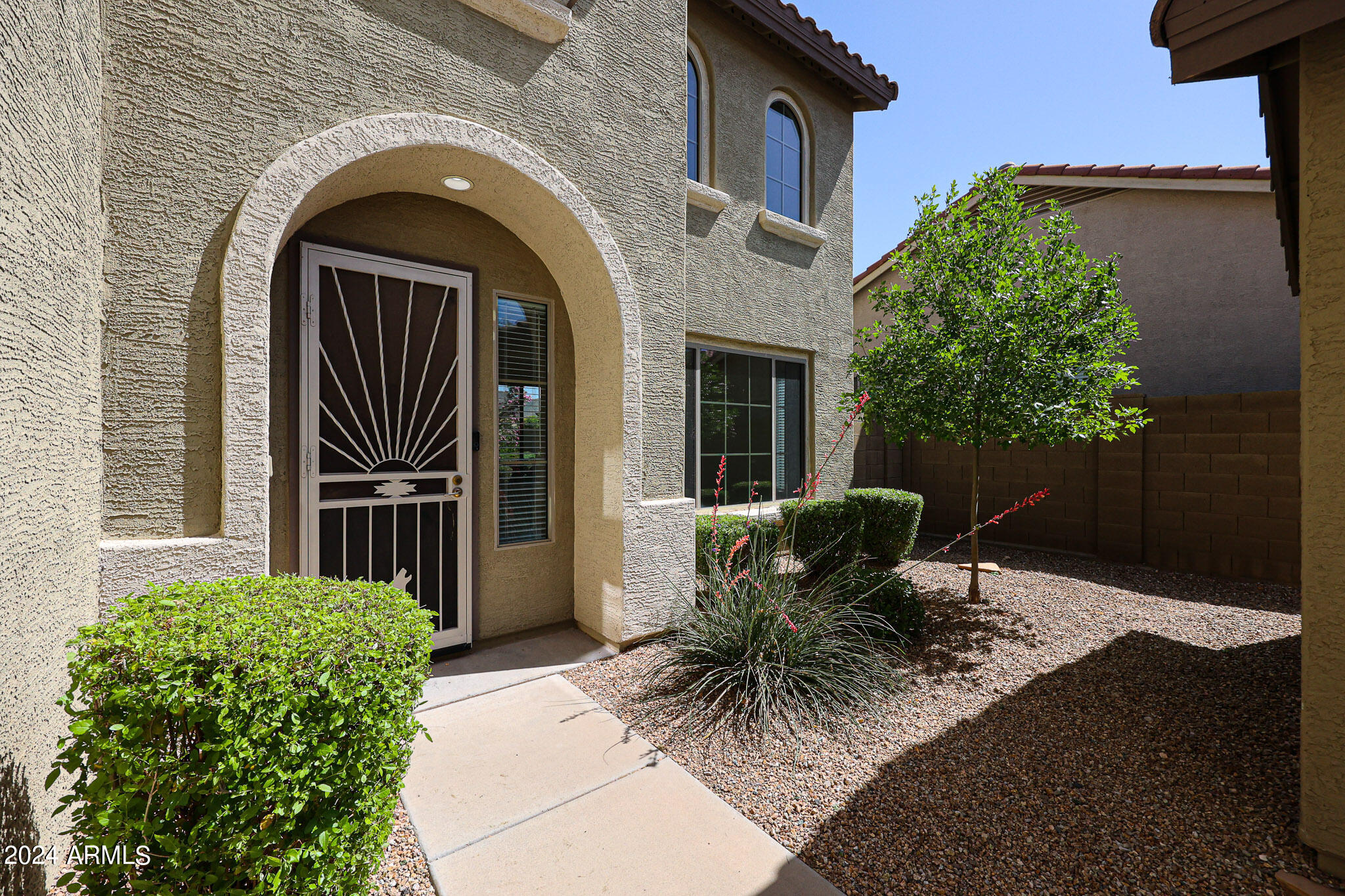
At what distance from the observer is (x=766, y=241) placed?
263 inches

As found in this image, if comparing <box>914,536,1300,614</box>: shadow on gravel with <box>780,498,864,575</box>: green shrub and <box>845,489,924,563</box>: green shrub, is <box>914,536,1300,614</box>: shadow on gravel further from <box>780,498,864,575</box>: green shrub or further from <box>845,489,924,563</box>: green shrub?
<box>780,498,864,575</box>: green shrub

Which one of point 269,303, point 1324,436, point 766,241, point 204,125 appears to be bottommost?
point 1324,436

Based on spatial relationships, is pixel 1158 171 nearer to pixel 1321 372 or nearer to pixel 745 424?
pixel 745 424

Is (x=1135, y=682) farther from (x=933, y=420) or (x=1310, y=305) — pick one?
(x=1310, y=305)

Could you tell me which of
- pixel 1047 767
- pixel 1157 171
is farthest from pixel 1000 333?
pixel 1157 171

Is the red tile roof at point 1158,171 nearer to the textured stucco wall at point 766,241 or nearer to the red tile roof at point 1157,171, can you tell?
the red tile roof at point 1157,171

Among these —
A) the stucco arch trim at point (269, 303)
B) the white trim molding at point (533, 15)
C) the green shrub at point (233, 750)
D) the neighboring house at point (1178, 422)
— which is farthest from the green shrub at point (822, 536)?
the green shrub at point (233, 750)

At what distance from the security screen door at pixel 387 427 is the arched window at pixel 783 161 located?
424 cm

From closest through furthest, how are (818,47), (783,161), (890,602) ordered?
(890,602) → (818,47) → (783,161)

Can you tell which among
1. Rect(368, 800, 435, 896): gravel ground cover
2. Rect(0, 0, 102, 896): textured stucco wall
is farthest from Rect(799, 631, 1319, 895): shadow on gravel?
Rect(0, 0, 102, 896): textured stucco wall

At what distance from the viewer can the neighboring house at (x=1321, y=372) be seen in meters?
2.24

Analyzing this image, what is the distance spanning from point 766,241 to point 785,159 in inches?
49.0

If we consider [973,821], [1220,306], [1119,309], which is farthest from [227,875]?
[1220,306]

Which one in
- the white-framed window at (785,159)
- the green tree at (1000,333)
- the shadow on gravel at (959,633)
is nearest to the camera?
the shadow on gravel at (959,633)
